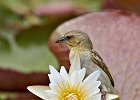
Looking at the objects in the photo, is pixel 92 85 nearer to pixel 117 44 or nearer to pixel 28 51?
pixel 117 44

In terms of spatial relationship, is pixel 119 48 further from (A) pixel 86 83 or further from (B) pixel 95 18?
(A) pixel 86 83

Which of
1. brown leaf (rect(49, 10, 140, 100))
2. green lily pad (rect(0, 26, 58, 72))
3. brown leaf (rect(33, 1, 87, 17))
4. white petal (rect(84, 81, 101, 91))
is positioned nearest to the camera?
white petal (rect(84, 81, 101, 91))

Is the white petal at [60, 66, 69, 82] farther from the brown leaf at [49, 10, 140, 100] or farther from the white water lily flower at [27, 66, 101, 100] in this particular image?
the brown leaf at [49, 10, 140, 100]

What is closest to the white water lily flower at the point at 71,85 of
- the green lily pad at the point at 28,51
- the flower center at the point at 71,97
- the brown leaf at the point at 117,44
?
the flower center at the point at 71,97

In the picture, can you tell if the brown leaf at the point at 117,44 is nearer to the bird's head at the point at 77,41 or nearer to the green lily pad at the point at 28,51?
the bird's head at the point at 77,41

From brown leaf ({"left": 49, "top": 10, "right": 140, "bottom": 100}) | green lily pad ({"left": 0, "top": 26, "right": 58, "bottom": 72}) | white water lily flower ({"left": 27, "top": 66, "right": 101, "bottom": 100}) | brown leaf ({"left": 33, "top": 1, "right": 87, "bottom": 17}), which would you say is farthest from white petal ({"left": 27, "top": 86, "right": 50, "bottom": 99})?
brown leaf ({"left": 33, "top": 1, "right": 87, "bottom": 17})

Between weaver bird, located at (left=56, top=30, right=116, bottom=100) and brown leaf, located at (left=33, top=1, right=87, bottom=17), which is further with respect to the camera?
brown leaf, located at (left=33, top=1, right=87, bottom=17)
